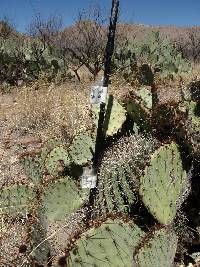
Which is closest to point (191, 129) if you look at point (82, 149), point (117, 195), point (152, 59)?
point (117, 195)

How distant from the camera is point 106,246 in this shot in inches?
90.7

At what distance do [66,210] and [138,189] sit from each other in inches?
25.5

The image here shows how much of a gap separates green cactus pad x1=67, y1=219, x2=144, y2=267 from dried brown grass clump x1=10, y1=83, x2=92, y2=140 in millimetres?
2848

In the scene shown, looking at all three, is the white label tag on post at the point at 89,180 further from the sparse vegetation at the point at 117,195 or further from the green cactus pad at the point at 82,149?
the green cactus pad at the point at 82,149

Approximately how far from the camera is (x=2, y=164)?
15.8ft

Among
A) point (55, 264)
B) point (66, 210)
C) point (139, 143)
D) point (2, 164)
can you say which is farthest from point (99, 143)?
point (2, 164)

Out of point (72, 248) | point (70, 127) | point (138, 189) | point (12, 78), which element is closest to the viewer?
point (72, 248)

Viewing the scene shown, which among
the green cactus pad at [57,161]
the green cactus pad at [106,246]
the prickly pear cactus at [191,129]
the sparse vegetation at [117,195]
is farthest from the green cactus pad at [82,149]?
the green cactus pad at [106,246]

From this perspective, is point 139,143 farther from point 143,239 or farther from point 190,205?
point 143,239

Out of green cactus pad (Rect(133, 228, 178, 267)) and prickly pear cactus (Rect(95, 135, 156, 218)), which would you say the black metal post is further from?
green cactus pad (Rect(133, 228, 178, 267))

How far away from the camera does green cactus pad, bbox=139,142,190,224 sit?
260cm

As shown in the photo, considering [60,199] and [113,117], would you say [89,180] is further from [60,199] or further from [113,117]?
[113,117]

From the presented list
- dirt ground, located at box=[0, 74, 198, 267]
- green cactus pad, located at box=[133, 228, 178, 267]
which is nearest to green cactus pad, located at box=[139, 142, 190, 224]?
green cactus pad, located at box=[133, 228, 178, 267]

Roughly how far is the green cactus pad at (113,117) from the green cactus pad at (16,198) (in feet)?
2.43
